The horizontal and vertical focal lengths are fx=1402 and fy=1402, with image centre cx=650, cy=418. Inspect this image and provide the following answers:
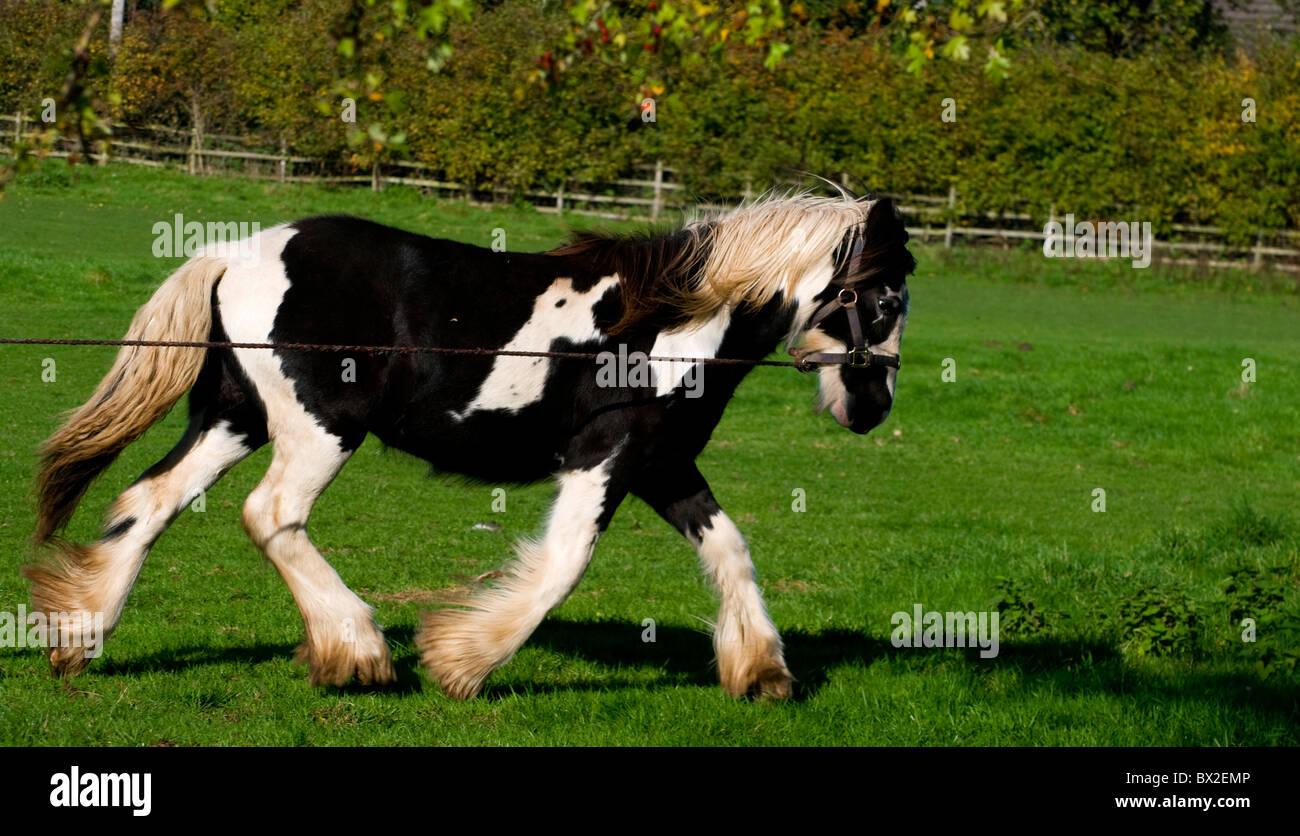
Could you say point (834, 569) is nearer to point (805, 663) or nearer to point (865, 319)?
point (805, 663)

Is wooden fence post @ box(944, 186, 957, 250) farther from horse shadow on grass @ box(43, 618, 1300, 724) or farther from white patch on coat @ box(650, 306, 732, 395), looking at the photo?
white patch on coat @ box(650, 306, 732, 395)

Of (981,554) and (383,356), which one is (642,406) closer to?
(383,356)

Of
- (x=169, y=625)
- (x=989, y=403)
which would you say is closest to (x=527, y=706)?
(x=169, y=625)

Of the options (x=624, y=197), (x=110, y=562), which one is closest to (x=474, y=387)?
(x=110, y=562)

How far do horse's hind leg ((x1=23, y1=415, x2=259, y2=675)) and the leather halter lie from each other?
2.55m

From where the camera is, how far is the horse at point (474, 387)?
577 centimetres

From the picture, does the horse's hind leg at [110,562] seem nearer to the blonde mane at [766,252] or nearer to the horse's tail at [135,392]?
the horse's tail at [135,392]

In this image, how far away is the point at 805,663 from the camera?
702cm

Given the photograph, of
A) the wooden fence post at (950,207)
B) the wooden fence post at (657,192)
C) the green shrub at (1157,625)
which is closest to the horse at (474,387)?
the green shrub at (1157,625)

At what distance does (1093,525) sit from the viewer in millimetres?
11953

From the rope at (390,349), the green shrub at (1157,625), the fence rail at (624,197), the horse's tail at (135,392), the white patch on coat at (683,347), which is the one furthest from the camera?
the fence rail at (624,197)

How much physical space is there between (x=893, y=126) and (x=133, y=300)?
17645 millimetres

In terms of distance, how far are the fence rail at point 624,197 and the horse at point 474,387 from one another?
2355cm

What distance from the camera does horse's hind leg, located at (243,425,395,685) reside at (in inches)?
225
